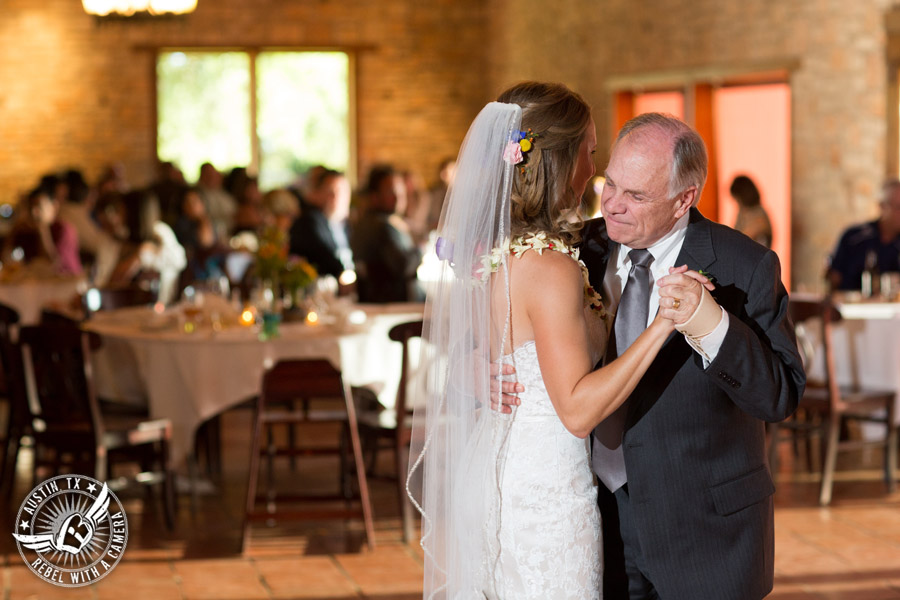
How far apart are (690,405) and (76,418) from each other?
3.68m

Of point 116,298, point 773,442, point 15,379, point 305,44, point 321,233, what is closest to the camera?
point 15,379

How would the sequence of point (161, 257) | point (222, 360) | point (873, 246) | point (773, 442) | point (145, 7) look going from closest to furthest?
point (222, 360), point (773, 442), point (873, 246), point (161, 257), point (145, 7)

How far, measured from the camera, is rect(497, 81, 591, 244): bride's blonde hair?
2268 mm

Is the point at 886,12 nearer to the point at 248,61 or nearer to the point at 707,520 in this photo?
the point at 707,520

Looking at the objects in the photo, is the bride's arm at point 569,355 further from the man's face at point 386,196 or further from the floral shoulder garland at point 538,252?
the man's face at point 386,196

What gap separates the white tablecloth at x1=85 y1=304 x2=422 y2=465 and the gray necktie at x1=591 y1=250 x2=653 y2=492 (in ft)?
10.1

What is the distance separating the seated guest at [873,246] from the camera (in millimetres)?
7168

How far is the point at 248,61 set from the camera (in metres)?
16.0

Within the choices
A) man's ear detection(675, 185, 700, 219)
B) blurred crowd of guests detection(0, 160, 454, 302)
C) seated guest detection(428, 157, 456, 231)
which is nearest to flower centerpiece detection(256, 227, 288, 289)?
blurred crowd of guests detection(0, 160, 454, 302)

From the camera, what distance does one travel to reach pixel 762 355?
2.12 meters

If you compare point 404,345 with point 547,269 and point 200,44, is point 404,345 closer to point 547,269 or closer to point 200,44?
point 547,269

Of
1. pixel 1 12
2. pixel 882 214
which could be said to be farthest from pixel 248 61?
pixel 882 214

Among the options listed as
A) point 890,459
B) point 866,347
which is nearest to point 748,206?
point 866,347

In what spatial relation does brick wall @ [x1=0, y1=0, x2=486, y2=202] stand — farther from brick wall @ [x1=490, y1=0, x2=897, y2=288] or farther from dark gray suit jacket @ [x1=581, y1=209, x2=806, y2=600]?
dark gray suit jacket @ [x1=581, y1=209, x2=806, y2=600]
